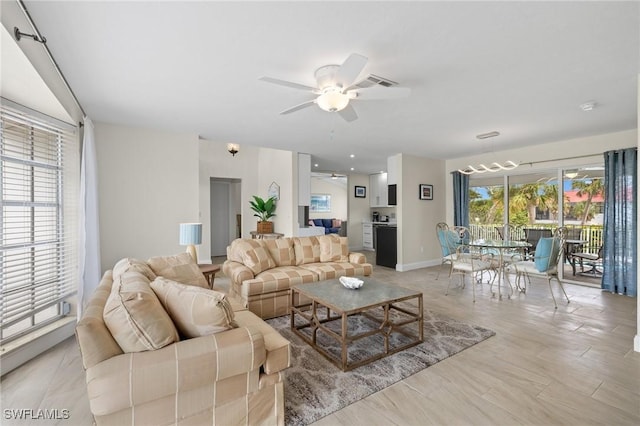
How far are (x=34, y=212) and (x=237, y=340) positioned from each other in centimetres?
259

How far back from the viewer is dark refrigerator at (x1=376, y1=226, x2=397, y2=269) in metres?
6.13

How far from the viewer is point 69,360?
2361 mm

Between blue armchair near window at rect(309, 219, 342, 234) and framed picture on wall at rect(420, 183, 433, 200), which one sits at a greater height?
framed picture on wall at rect(420, 183, 433, 200)

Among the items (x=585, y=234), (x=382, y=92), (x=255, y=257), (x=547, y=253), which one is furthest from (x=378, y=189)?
(x=382, y=92)

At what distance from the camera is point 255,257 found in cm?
355

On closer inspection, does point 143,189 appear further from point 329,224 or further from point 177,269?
point 329,224

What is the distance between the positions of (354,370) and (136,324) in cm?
156

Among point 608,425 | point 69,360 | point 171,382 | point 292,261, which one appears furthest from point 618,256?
point 69,360

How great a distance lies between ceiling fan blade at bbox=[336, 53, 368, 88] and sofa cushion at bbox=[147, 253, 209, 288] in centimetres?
205

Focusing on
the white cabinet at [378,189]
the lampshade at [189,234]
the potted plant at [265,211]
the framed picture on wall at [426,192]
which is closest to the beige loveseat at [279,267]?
the lampshade at [189,234]

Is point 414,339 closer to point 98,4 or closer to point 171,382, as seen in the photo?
point 171,382

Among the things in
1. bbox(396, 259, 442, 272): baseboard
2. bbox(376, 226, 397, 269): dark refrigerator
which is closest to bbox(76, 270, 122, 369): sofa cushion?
bbox(396, 259, 442, 272): baseboard

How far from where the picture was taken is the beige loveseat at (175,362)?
1234mm

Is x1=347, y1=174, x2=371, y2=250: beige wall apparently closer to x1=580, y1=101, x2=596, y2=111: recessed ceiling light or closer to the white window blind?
x1=580, y1=101, x2=596, y2=111: recessed ceiling light
